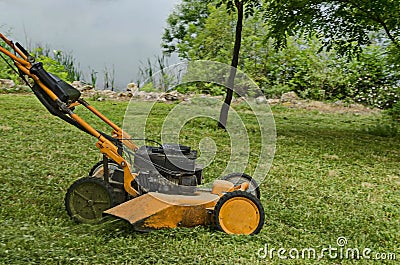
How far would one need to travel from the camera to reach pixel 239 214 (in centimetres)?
365

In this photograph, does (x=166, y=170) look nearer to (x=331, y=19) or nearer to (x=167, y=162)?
(x=167, y=162)

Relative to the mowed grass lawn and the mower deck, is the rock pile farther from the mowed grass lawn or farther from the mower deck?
the mower deck

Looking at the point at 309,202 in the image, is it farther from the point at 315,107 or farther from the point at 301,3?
the point at 315,107

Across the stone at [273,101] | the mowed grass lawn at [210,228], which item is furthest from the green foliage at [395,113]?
the stone at [273,101]

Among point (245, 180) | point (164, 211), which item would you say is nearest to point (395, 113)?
point (245, 180)

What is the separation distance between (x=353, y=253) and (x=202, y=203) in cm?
103

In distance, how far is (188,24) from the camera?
46.4 feet

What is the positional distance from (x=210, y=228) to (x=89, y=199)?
848mm

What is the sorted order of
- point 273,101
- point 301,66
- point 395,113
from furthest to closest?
point 301,66 < point 273,101 < point 395,113

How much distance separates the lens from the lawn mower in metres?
3.61

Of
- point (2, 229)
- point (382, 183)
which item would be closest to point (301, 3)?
point (382, 183)

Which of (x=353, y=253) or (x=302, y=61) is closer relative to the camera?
(x=353, y=253)

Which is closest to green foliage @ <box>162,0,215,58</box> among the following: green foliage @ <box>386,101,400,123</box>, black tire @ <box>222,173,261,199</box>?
green foliage @ <box>386,101,400,123</box>

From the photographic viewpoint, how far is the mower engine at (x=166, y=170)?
3850mm
